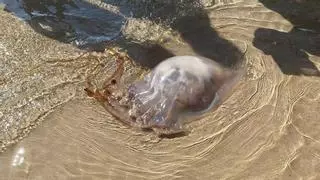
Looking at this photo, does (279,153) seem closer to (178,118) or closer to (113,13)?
(178,118)

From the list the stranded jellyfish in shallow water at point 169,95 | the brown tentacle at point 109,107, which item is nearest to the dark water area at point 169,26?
the stranded jellyfish in shallow water at point 169,95

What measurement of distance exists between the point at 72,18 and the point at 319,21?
9.01 feet

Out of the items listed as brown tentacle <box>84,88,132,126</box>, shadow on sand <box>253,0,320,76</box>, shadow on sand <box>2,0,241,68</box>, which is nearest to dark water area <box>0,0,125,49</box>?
shadow on sand <box>2,0,241,68</box>

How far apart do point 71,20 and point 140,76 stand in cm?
124

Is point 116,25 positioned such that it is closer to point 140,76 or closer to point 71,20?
point 71,20

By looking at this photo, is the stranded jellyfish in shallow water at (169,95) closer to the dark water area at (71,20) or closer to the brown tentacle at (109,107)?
the brown tentacle at (109,107)

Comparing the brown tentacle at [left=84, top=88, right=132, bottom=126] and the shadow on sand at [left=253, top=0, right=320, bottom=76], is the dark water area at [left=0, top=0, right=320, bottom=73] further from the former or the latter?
the brown tentacle at [left=84, top=88, right=132, bottom=126]

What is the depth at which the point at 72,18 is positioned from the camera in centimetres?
530

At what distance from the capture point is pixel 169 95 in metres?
4.11

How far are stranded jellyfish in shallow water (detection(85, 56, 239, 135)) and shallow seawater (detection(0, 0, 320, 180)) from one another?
0.09 metres

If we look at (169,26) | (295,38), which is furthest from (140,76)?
(295,38)

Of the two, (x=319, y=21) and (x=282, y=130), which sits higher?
(x=319, y=21)

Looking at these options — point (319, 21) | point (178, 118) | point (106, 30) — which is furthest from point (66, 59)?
point (319, 21)

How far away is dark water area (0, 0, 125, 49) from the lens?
5059mm
